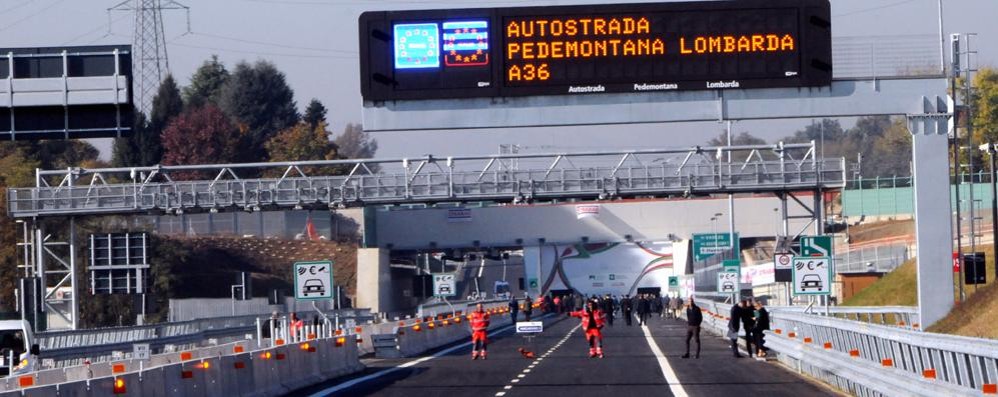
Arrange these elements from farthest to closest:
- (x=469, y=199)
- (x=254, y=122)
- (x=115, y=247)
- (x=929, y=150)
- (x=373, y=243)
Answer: (x=254, y=122)
(x=373, y=243)
(x=469, y=199)
(x=115, y=247)
(x=929, y=150)

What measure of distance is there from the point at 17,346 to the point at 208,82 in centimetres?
12179

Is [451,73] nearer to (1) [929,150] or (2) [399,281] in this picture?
(1) [929,150]

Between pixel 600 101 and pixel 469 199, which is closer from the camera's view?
pixel 600 101

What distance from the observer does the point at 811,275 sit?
111 ft

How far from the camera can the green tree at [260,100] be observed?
14000cm

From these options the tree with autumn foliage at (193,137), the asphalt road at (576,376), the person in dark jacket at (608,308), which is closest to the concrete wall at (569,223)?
the person in dark jacket at (608,308)

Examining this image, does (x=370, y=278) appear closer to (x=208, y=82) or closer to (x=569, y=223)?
(x=569, y=223)

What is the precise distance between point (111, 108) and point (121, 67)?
164cm

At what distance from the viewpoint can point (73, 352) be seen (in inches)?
1570

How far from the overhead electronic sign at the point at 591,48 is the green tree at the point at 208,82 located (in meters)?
116

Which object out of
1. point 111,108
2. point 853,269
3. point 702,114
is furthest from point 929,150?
point 853,269

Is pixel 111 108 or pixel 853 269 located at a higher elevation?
pixel 111 108

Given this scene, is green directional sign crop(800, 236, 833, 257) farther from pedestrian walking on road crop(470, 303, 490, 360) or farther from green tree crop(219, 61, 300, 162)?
green tree crop(219, 61, 300, 162)

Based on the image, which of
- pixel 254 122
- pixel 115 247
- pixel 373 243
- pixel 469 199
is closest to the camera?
pixel 115 247
